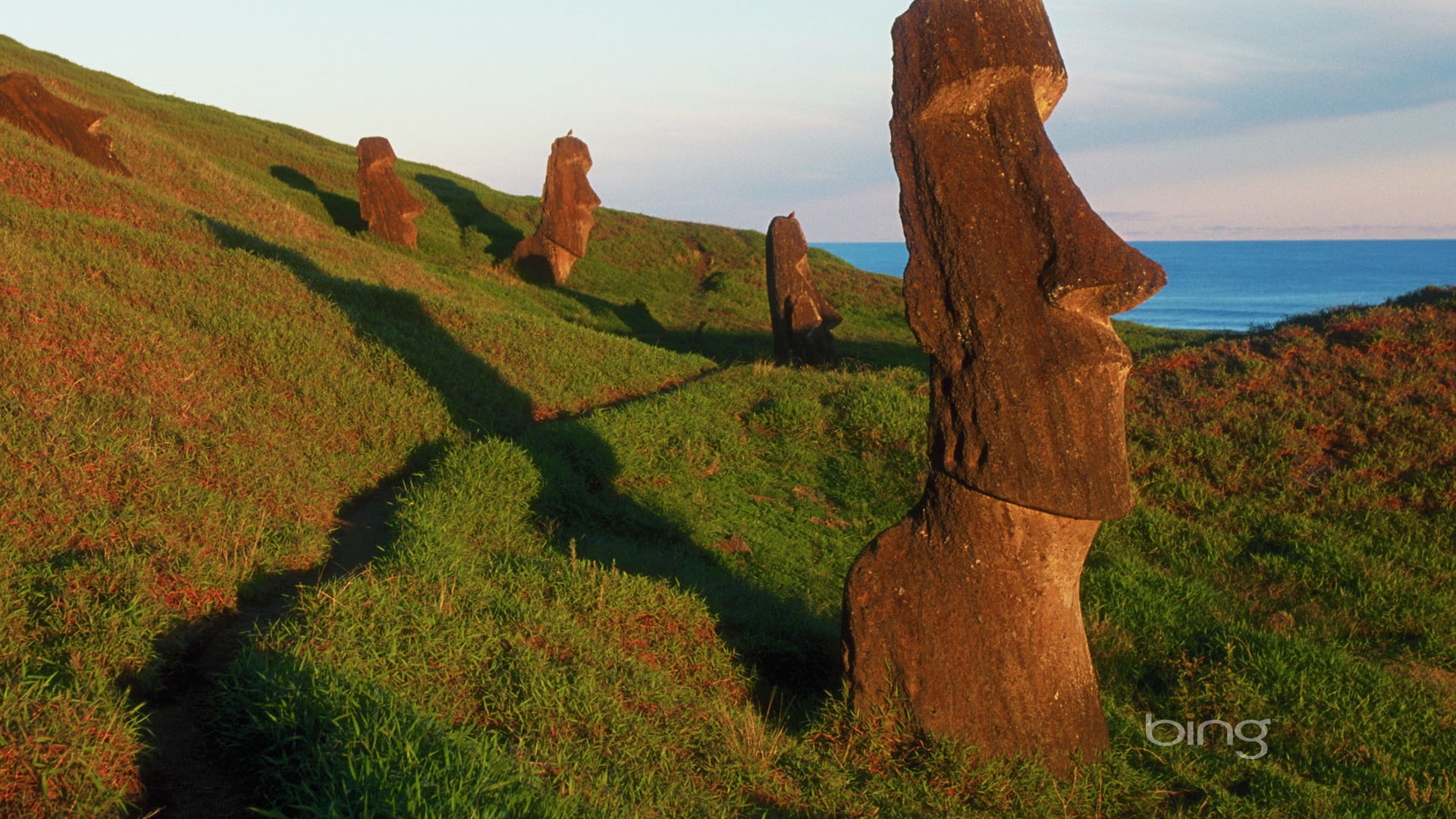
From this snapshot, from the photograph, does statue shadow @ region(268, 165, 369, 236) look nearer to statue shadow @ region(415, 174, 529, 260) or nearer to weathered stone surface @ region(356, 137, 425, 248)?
weathered stone surface @ region(356, 137, 425, 248)

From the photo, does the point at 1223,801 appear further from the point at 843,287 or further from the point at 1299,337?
the point at 843,287

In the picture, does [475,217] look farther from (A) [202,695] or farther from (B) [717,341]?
(A) [202,695]

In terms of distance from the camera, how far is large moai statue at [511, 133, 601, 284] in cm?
2603

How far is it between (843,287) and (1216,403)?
19926 millimetres

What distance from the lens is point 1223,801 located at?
4984 mm

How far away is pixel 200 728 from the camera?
4352mm

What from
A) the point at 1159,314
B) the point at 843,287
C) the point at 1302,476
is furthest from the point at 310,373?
the point at 1159,314

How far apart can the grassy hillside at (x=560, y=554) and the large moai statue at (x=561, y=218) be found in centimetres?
1008

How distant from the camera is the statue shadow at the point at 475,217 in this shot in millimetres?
29594

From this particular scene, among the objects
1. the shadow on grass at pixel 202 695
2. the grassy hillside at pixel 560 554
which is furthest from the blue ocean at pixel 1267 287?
the shadow on grass at pixel 202 695

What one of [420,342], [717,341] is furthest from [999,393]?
[717,341]

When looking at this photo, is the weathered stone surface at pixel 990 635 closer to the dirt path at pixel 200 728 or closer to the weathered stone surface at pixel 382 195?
the dirt path at pixel 200 728

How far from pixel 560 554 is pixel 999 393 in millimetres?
3659

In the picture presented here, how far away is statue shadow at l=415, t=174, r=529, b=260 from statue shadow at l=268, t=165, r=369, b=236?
362 centimetres
